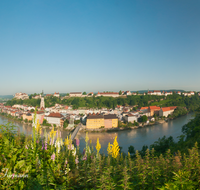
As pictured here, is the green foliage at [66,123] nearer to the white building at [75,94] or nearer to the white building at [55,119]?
the white building at [55,119]

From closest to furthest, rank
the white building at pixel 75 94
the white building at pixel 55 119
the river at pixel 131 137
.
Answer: the river at pixel 131 137 → the white building at pixel 55 119 → the white building at pixel 75 94

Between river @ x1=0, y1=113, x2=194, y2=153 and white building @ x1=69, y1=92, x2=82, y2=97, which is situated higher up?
white building @ x1=69, y1=92, x2=82, y2=97

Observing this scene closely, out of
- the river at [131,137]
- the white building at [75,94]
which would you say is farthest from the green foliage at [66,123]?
the white building at [75,94]

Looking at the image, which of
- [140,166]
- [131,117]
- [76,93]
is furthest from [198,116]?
[76,93]

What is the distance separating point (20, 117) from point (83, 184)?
24.0 metres

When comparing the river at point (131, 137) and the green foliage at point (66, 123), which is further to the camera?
the green foliage at point (66, 123)

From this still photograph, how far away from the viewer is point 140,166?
1.16m

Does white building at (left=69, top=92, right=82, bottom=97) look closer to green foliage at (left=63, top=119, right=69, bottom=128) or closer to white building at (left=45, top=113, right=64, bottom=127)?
white building at (left=45, top=113, right=64, bottom=127)

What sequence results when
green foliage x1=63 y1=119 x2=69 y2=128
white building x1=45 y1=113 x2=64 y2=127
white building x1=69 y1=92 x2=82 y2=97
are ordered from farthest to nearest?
white building x1=69 y1=92 x2=82 y2=97 < white building x1=45 y1=113 x2=64 y2=127 < green foliage x1=63 y1=119 x2=69 y2=128

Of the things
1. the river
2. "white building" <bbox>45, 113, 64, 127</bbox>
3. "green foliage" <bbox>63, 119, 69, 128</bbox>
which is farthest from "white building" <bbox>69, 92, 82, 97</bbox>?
the river

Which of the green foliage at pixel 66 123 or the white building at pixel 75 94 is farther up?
the white building at pixel 75 94

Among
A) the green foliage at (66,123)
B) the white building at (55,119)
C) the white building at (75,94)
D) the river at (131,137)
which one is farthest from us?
the white building at (75,94)

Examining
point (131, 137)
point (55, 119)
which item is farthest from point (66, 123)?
point (131, 137)

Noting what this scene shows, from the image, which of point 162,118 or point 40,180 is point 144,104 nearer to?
point 162,118
